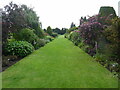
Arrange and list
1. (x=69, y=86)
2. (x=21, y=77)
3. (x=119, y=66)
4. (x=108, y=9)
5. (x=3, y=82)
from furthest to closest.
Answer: (x=108, y=9) → (x=119, y=66) → (x=21, y=77) → (x=3, y=82) → (x=69, y=86)

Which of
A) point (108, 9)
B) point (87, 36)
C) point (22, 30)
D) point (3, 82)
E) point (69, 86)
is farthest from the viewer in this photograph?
point (22, 30)

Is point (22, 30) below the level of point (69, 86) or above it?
above

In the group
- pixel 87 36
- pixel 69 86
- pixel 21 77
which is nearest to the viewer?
pixel 69 86

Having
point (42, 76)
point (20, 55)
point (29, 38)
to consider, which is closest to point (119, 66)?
point (42, 76)

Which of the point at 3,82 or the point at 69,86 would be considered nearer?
the point at 69,86

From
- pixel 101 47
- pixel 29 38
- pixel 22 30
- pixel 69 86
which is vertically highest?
pixel 22 30

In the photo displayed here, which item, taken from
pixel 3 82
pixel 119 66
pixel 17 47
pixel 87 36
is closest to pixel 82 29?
pixel 87 36

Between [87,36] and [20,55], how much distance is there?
15.6 ft

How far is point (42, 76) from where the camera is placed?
164 inches

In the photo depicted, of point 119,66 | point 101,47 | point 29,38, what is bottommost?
point 119,66

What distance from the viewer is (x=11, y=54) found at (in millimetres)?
7133

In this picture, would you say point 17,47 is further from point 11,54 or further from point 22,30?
point 22,30

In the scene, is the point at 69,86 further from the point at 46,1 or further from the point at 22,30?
the point at 46,1

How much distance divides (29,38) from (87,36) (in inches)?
225
